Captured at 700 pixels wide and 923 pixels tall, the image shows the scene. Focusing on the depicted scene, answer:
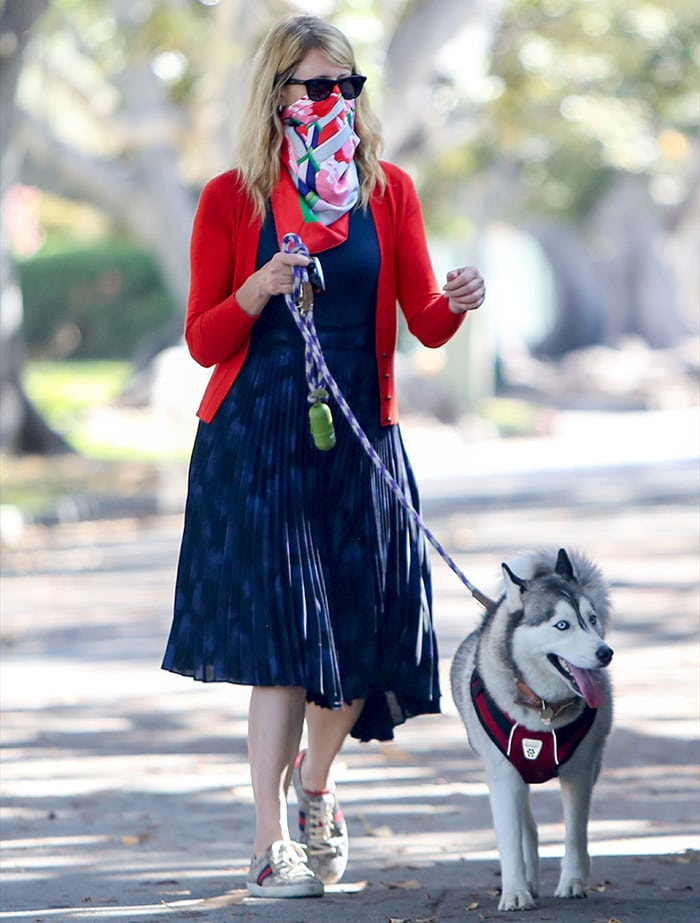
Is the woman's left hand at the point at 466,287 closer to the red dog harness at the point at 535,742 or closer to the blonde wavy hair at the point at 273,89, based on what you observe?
the blonde wavy hair at the point at 273,89

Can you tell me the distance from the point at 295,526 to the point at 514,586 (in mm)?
589

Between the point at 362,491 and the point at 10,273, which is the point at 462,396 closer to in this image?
the point at 10,273

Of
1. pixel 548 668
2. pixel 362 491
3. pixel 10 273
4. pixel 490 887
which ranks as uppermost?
pixel 10 273

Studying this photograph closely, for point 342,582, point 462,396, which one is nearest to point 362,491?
point 342,582

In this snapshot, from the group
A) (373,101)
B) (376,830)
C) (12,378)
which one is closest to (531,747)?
(376,830)

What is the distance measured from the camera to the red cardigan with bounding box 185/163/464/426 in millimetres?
4590

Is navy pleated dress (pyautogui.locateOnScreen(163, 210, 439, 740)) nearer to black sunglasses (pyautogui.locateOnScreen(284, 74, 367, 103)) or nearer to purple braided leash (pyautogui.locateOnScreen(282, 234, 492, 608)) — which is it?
purple braided leash (pyautogui.locateOnScreen(282, 234, 492, 608))

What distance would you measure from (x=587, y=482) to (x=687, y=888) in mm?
12959

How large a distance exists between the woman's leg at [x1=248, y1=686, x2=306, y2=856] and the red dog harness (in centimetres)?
54

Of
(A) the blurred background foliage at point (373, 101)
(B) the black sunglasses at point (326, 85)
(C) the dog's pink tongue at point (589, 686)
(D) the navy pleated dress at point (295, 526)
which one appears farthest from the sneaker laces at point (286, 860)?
(A) the blurred background foliage at point (373, 101)

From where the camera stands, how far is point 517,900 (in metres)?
4.44

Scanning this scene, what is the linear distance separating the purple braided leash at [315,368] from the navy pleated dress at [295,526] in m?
0.04

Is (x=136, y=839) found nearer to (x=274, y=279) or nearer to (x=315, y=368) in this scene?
(x=315, y=368)

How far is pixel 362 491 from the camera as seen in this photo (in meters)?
4.67
